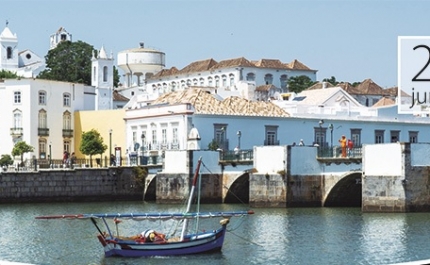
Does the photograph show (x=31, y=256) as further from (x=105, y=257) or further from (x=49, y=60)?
(x=49, y=60)

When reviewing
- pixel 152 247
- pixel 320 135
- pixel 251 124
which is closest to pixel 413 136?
pixel 320 135

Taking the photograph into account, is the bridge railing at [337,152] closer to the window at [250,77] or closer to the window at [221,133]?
the window at [221,133]

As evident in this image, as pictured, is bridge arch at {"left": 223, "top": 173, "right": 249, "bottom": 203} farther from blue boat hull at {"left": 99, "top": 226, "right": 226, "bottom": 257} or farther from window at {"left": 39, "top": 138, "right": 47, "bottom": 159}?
blue boat hull at {"left": 99, "top": 226, "right": 226, "bottom": 257}

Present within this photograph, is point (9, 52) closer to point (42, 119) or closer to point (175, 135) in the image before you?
point (42, 119)

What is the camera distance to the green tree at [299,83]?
86938 millimetres

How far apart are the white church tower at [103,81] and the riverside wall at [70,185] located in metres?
16.1

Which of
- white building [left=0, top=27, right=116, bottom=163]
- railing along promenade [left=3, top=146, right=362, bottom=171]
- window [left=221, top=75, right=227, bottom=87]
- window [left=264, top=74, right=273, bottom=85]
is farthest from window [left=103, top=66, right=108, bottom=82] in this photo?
window [left=264, top=74, right=273, bottom=85]

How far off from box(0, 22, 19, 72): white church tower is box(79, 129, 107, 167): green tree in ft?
97.5

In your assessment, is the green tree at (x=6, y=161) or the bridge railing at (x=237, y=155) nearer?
the bridge railing at (x=237, y=155)

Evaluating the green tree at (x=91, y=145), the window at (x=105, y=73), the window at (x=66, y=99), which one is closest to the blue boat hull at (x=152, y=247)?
the green tree at (x=91, y=145)

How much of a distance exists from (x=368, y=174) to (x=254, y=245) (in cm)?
926

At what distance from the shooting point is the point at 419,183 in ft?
120

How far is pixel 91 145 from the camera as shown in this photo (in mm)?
57469

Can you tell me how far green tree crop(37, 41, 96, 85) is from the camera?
88.1 metres
